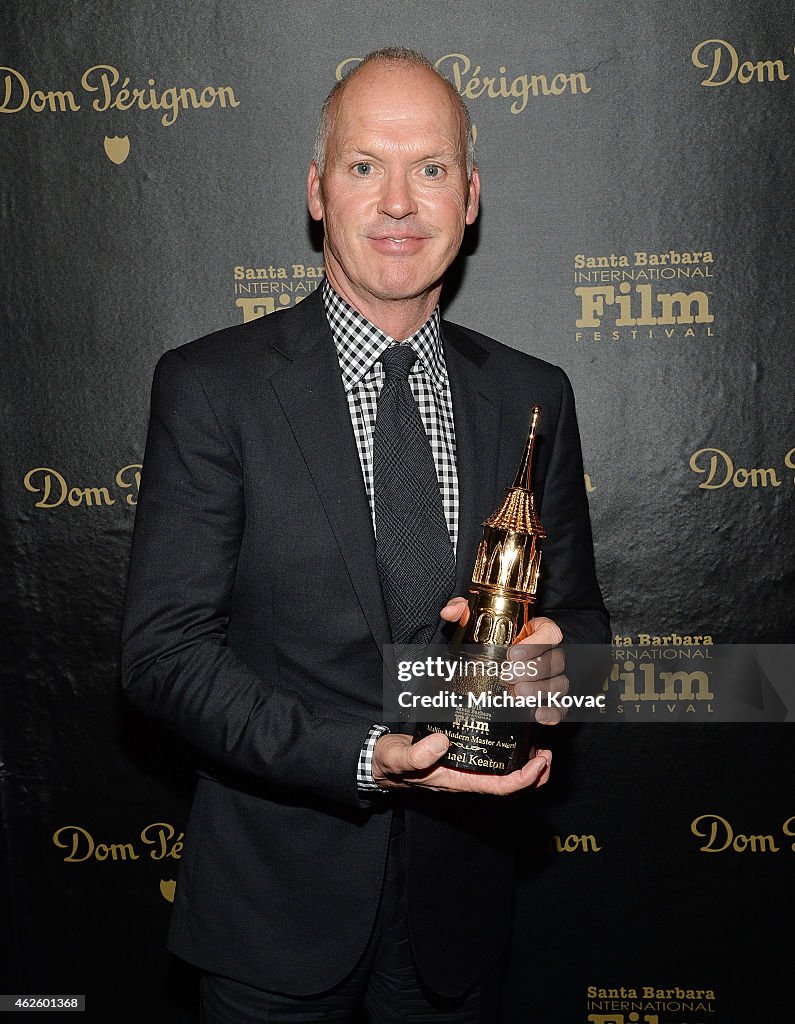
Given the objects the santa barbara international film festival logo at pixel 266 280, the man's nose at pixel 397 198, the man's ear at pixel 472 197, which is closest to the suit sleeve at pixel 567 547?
the man's ear at pixel 472 197

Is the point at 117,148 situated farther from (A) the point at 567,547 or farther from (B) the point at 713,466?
(B) the point at 713,466

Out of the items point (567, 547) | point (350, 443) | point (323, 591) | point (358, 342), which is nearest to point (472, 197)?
point (358, 342)

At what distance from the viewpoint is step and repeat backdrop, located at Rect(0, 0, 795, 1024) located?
2199 mm

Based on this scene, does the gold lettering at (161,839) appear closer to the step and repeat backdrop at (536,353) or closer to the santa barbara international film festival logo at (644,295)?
the step and repeat backdrop at (536,353)

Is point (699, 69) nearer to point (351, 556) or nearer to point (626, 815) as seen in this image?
point (351, 556)

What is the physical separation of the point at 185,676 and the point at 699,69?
1.64 metres

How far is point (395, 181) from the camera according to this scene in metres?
1.63

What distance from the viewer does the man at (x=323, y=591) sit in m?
1.54

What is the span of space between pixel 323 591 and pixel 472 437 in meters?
0.35

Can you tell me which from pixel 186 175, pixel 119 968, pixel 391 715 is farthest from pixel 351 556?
pixel 119 968

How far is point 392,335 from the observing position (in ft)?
5.65

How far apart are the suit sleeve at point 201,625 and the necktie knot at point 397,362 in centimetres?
29

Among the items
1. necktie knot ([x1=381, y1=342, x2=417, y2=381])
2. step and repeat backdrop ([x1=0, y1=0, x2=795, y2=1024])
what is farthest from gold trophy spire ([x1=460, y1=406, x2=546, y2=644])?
step and repeat backdrop ([x1=0, y1=0, x2=795, y2=1024])

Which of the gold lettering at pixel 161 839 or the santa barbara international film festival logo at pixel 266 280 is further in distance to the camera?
the gold lettering at pixel 161 839
